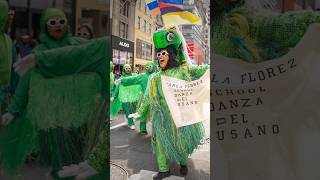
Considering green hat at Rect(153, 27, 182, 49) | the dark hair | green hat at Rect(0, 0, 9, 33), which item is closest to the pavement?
the dark hair

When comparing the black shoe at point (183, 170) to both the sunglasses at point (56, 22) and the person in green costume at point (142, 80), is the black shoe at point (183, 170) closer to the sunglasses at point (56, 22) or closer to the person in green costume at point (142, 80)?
the person in green costume at point (142, 80)

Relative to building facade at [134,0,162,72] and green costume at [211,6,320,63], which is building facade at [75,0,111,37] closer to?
green costume at [211,6,320,63]

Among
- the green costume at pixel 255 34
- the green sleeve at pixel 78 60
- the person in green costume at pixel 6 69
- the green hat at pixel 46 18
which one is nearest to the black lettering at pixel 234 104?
the green costume at pixel 255 34

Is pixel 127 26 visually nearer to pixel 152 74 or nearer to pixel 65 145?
pixel 152 74

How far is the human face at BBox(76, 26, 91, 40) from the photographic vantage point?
234 centimetres

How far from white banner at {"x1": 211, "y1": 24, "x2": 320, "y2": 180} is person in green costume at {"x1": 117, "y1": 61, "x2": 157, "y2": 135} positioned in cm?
141

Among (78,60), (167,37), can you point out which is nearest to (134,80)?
(167,37)

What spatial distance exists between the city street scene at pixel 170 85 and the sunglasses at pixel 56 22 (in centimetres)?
117

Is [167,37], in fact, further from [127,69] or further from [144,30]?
[127,69]

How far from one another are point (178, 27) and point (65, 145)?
5.44 feet

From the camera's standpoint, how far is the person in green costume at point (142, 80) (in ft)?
12.5

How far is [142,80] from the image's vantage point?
4238mm

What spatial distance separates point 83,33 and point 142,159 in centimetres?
185

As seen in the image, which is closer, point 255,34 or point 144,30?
point 255,34
